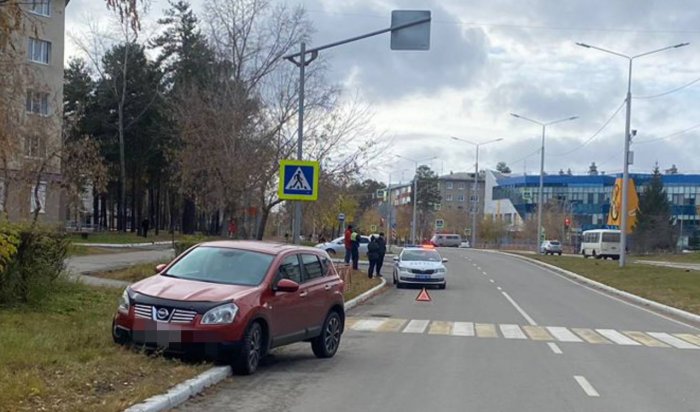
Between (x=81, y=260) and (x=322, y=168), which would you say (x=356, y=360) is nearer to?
(x=81, y=260)

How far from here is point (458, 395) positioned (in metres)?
10.2

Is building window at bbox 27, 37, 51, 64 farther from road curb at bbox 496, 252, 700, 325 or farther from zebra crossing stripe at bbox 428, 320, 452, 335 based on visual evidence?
zebra crossing stripe at bbox 428, 320, 452, 335

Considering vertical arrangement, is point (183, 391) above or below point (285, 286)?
below

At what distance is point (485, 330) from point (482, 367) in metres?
5.62

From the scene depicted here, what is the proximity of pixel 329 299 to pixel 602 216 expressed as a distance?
122 meters

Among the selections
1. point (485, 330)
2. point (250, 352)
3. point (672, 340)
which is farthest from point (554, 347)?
point (250, 352)

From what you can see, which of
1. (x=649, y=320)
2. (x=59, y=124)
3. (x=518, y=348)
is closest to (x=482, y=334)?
(x=518, y=348)

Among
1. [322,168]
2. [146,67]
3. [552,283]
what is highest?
[146,67]

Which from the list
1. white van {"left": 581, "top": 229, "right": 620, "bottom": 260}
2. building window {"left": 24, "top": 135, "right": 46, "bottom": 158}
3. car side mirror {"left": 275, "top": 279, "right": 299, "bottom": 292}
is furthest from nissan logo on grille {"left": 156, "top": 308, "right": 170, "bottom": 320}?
white van {"left": 581, "top": 229, "right": 620, "bottom": 260}

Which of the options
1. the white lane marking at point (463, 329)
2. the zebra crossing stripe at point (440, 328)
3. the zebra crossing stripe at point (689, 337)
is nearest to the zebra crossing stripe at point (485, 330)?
the white lane marking at point (463, 329)

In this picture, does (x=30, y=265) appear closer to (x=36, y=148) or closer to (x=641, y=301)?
(x=641, y=301)

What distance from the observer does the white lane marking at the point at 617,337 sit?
16589 millimetres

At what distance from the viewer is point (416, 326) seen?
18.4m

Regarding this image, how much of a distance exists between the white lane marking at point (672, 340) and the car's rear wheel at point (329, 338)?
22.4ft
